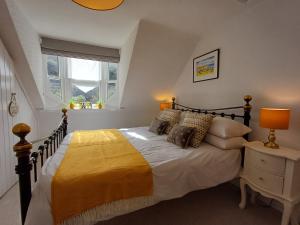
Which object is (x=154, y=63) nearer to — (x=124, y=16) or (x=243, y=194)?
(x=124, y=16)

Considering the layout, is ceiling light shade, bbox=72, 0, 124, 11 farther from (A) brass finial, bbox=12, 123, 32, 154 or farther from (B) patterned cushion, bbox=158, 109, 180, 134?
(B) patterned cushion, bbox=158, 109, 180, 134

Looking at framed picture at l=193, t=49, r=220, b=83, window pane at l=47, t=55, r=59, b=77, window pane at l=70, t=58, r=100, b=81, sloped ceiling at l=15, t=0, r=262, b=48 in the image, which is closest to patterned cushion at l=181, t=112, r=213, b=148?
framed picture at l=193, t=49, r=220, b=83

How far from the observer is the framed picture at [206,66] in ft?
8.41

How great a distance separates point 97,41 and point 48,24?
0.85m

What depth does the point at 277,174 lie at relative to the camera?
1.43m

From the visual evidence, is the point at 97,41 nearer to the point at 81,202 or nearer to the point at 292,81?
the point at 81,202

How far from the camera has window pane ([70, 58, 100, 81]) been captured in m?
3.66

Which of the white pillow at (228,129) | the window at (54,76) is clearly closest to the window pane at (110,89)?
the window at (54,76)

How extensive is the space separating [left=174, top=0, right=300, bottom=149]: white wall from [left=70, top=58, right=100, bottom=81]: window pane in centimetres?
262

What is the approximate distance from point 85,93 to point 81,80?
0.32 m

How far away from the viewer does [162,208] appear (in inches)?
70.2

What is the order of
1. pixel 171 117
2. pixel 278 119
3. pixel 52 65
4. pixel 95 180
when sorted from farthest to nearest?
pixel 52 65, pixel 171 117, pixel 278 119, pixel 95 180

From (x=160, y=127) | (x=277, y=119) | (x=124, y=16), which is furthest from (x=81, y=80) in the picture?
(x=277, y=119)

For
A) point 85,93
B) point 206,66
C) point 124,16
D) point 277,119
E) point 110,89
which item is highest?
point 124,16
